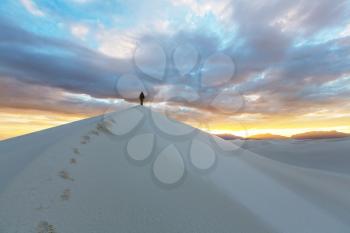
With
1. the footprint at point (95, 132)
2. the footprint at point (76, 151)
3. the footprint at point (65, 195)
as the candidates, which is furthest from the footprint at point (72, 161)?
the footprint at point (95, 132)

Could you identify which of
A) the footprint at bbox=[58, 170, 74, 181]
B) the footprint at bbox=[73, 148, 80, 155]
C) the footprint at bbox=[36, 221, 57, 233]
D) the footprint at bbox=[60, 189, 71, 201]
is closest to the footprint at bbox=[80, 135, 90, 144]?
the footprint at bbox=[73, 148, 80, 155]

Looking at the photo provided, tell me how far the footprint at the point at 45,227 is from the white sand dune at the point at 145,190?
0.06 feet

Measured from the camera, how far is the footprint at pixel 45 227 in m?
3.56

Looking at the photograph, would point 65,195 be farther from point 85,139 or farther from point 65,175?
point 85,139

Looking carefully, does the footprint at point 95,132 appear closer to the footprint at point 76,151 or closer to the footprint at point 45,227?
the footprint at point 76,151

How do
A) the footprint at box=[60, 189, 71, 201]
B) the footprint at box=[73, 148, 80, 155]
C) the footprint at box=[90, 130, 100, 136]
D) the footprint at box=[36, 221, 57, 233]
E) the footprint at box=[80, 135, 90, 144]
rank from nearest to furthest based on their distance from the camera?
the footprint at box=[36, 221, 57, 233]
the footprint at box=[60, 189, 71, 201]
the footprint at box=[73, 148, 80, 155]
the footprint at box=[80, 135, 90, 144]
the footprint at box=[90, 130, 100, 136]

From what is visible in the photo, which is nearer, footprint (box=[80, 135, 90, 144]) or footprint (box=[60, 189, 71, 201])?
footprint (box=[60, 189, 71, 201])

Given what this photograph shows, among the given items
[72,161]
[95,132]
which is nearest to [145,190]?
[72,161]

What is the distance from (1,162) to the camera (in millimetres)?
5773

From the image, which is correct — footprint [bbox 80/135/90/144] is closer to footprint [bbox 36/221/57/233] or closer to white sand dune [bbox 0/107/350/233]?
white sand dune [bbox 0/107/350/233]

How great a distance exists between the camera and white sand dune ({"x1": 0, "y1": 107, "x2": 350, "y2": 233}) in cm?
A: 409

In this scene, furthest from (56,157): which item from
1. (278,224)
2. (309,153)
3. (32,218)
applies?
(309,153)

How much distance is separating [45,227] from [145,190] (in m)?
2.02

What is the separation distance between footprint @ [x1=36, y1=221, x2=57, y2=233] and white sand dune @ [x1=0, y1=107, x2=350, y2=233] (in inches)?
0.7
